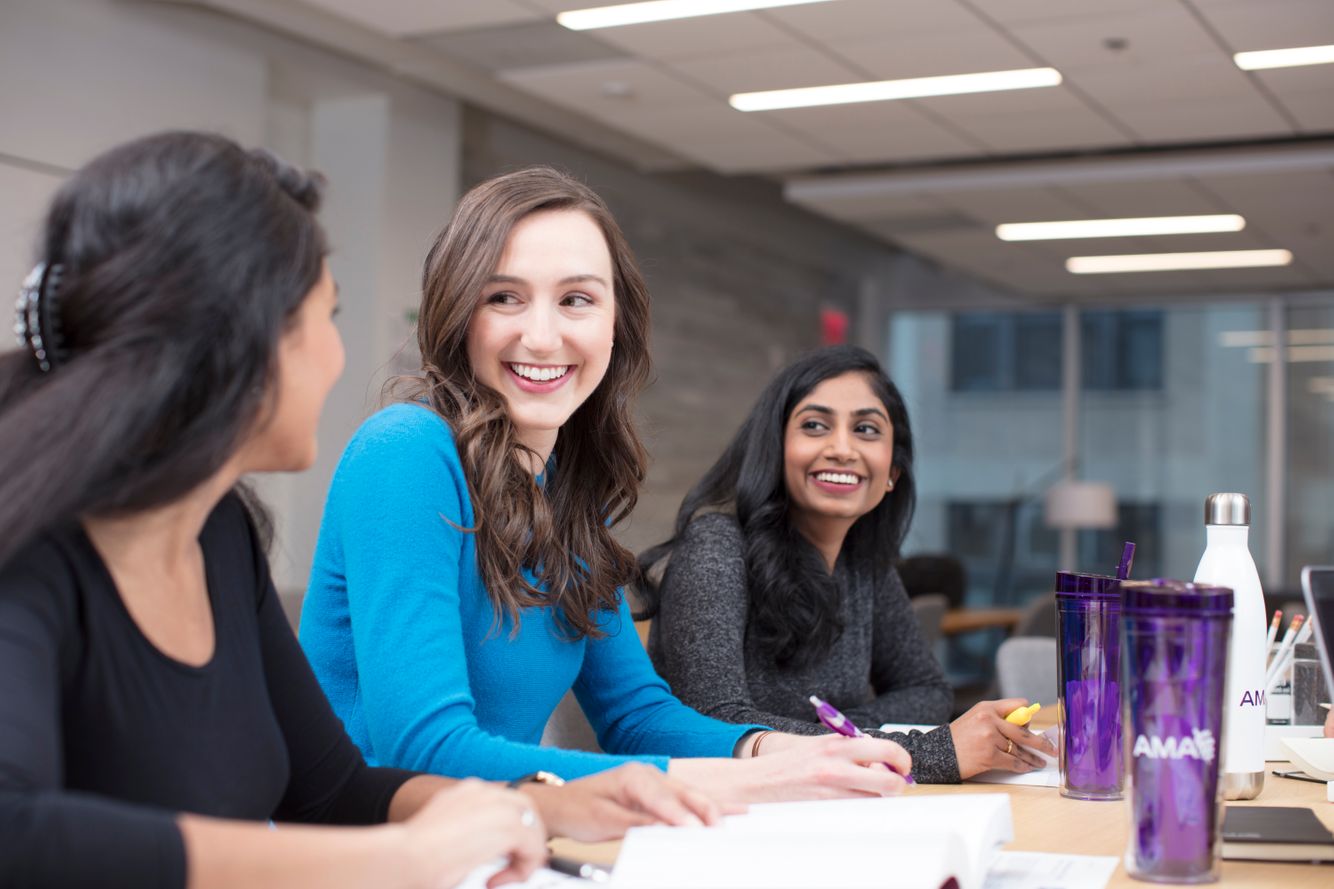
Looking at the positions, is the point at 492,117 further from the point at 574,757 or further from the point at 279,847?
the point at 279,847

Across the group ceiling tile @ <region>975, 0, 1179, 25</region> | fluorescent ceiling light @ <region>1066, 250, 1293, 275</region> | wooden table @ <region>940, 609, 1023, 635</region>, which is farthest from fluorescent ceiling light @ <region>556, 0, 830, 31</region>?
fluorescent ceiling light @ <region>1066, 250, 1293, 275</region>

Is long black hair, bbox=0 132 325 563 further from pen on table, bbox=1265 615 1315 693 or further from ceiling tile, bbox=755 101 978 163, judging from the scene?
ceiling tile, bbox=755 101 978 163

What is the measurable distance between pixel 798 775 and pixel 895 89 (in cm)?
462

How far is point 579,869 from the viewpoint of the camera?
1095 mm

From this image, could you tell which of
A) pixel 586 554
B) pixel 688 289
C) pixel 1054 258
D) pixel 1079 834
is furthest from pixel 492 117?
pixel 1079 834

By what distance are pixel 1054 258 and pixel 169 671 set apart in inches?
317

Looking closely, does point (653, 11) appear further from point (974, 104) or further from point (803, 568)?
point (803, 568)

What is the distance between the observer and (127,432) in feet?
3.04

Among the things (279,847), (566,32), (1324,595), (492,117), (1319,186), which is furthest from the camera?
(492,117)

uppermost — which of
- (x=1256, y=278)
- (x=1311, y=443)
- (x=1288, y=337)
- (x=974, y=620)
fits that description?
(x=1256, y=278)

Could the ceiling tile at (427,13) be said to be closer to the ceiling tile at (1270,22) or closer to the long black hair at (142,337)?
the ceiling tile at (1270,22)

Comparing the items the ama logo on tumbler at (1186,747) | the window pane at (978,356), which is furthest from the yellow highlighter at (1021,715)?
the window pane at (978,356)

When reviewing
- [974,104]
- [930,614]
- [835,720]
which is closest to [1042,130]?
[974,104]

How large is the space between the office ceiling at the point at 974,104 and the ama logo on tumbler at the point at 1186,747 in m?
3.91
